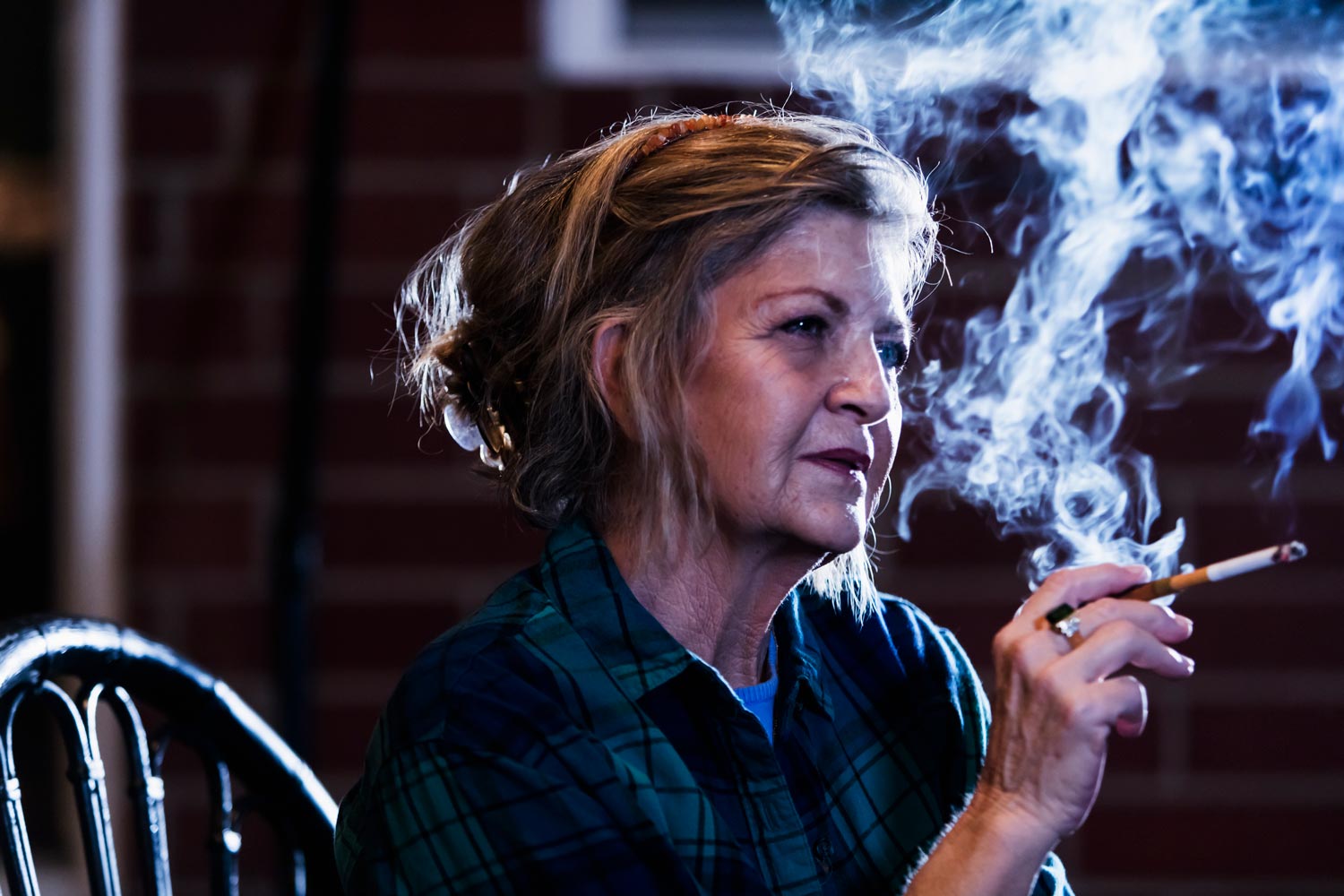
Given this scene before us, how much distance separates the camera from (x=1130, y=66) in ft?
5.41

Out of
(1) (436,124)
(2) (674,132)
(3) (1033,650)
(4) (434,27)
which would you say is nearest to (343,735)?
(1) (436,124)

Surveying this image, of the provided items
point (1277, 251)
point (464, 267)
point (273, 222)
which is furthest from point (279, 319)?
point (1277, 251)

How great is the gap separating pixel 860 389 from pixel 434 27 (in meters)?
1.29

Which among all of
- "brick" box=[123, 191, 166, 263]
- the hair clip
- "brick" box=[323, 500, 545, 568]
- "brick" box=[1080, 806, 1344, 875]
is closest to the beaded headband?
the hair clip

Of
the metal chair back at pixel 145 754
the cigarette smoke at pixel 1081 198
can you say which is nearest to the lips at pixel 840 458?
Result: the cigarette smoke at pixel 1081 198

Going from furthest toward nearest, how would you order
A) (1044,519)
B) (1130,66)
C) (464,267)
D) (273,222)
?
(273,222) → (1130,66) → (1044,519) → (464,267)

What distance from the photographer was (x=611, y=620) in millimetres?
1097

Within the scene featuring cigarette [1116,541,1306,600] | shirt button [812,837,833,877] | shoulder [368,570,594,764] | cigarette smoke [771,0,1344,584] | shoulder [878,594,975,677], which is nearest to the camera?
cigarette [1116,541,1306,600]

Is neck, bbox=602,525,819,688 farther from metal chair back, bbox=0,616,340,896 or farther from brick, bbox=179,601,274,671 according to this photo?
brick, bbox=179,601,274,671

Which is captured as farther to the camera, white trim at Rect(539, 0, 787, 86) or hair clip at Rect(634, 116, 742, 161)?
white trim at Rect(539, 0, 787, 86)

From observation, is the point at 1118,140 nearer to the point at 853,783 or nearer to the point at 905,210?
the point at 905,210

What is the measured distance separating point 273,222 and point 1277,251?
4.52 ft

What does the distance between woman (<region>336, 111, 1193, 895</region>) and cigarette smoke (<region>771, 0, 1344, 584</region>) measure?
26 centimetres

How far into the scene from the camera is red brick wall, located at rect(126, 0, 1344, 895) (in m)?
2.12
